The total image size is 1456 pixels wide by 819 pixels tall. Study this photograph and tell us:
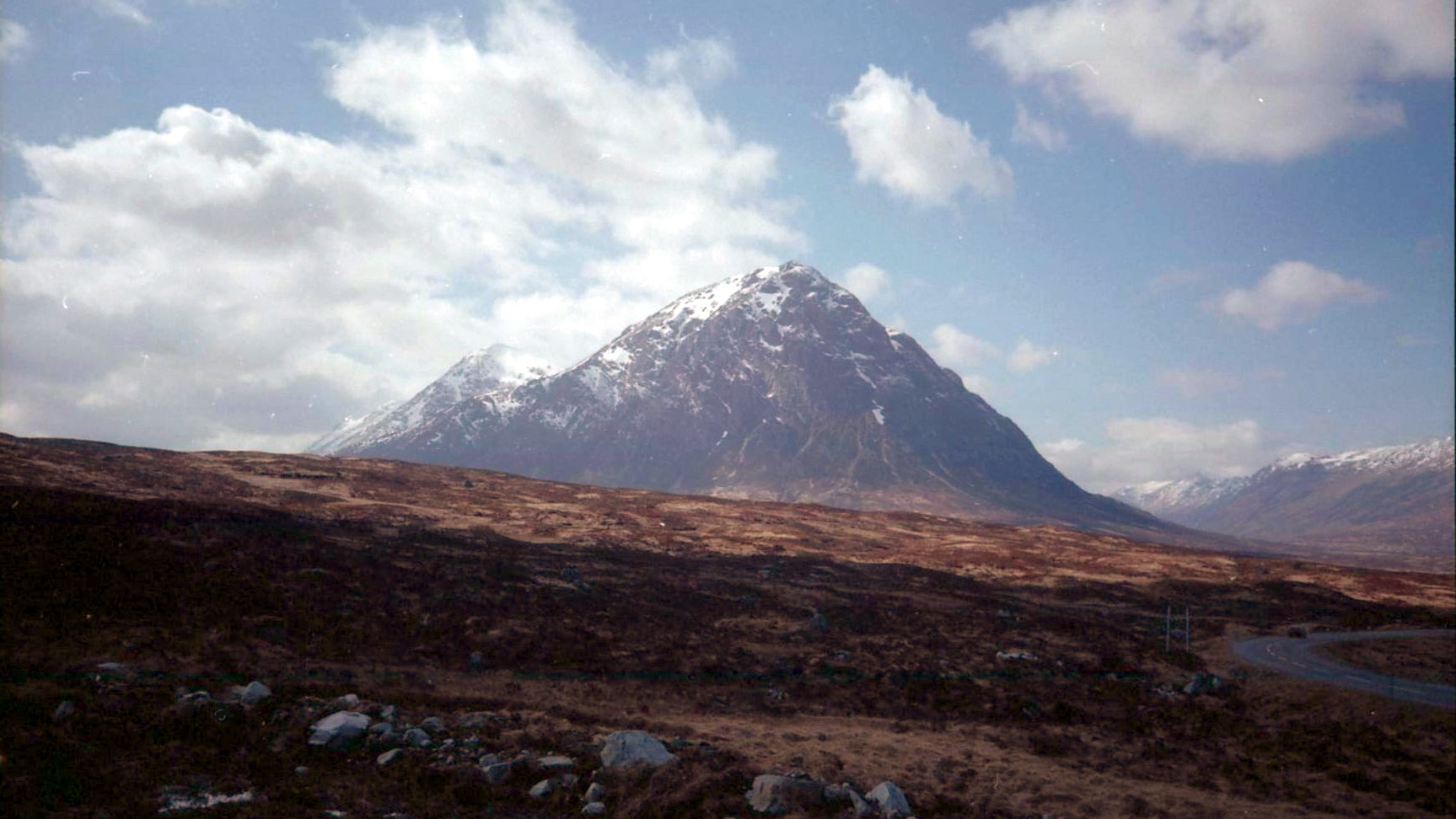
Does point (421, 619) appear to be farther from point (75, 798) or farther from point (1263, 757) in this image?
point (1263, 757)

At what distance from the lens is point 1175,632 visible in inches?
1857

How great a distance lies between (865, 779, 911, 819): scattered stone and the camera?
55.8 ft

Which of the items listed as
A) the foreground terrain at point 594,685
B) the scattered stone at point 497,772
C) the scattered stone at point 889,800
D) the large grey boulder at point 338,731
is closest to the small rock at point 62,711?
the foreground terrain at point 594,685

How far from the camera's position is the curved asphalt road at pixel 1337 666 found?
105 feet

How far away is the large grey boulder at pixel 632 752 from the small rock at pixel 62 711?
11.7 meters

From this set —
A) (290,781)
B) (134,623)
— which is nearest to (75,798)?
(290,781)

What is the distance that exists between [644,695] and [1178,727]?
21.0 m

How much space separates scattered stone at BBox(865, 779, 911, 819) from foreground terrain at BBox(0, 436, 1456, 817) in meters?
1.00

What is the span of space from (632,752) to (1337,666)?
39794mm

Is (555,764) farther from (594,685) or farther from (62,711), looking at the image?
(62,711)

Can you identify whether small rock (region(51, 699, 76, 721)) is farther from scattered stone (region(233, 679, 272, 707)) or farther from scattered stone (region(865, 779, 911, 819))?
scattered stone (region(865, 779, 911, 819))

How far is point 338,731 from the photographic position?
17.1 meters

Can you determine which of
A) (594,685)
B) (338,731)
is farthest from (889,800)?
(594,685)

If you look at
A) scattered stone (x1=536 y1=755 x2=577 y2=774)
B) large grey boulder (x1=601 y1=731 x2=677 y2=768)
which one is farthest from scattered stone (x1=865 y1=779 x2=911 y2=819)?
scattered stone (x1=536 y1=755 x2=577 y2=774)
